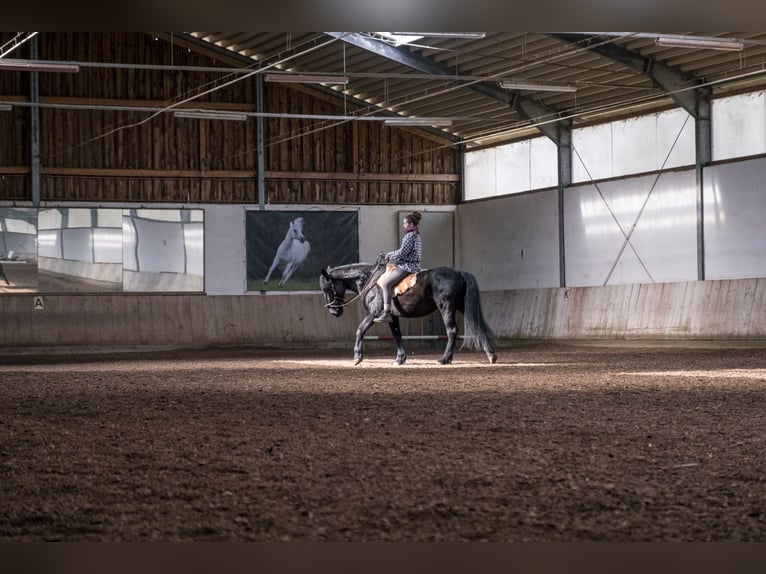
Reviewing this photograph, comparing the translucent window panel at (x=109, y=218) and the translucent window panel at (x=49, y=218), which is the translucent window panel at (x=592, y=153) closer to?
the translucent window panel at (x=109, y=218)

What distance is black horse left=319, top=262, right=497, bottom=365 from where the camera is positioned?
617 inches

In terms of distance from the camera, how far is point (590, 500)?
494 cm

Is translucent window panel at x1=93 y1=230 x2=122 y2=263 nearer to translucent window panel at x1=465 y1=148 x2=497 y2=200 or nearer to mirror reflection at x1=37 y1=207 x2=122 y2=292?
mirror reflection at x1=37 y1=207 x2=122 y2=292

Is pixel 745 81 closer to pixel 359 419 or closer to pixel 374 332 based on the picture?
pixel 374 332

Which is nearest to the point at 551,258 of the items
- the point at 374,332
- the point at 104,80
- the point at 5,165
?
the point at 374,332

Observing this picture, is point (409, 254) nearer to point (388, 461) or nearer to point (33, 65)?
point (33, 65)

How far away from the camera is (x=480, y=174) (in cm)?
3095

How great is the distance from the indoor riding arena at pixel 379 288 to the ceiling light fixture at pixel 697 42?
0.06 m

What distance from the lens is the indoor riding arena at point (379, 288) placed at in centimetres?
526

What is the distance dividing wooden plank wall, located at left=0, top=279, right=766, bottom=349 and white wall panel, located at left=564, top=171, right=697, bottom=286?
2.26ft

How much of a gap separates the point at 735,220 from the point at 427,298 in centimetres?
908

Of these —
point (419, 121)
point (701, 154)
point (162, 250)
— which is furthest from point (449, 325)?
point (162, 250)

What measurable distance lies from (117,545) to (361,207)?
91.5 ft

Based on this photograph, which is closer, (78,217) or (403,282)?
(403,282)
